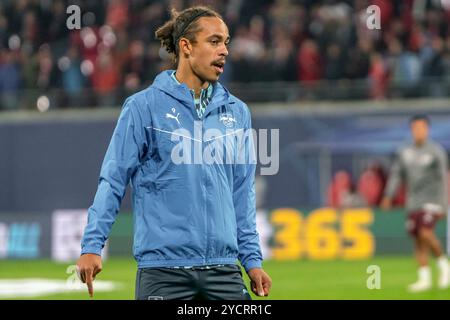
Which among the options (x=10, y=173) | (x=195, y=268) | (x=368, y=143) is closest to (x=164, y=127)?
(x=195, y=268)

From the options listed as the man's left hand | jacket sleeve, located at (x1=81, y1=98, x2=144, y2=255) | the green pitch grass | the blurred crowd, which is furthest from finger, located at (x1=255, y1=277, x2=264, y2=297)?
the blurred crowd

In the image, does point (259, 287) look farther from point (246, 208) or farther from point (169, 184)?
point (169, 184)

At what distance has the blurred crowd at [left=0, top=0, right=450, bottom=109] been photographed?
2380 centimetres

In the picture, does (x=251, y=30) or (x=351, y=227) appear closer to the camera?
(x=351, y=227)

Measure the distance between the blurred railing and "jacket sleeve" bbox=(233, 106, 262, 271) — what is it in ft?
55.4

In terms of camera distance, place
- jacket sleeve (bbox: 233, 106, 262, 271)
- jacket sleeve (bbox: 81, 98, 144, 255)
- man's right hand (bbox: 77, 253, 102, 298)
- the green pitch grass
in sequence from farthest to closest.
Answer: the green pitch grass
jacket sleeve (bbox: 233, 106, 262, 271)
jacket sleeve (bbox: 81, 98, 144, 255)
man's right hand (bbox: 77, 253, 102, 298)

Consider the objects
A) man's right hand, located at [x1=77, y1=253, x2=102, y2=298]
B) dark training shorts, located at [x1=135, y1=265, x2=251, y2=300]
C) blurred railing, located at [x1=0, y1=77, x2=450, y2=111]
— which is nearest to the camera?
man's right hand, located at [x1=77, y1=253, x2=102, y2=298]

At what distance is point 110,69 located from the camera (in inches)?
1012

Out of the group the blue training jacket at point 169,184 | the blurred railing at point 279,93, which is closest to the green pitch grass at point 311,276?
the blurred railing at point 279,93

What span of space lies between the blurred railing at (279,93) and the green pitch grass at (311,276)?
3826 millimetres

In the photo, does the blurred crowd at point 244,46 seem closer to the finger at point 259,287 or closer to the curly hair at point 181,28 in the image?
the curly hair at point 181,28

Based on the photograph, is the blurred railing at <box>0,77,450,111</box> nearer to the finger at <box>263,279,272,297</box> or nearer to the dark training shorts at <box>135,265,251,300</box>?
the finger at <box>263,279,272,297</box>
